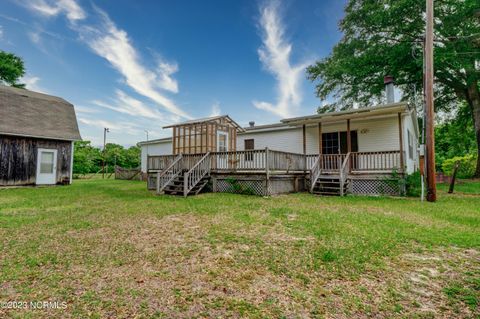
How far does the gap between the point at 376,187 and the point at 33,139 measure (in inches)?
Result: 767

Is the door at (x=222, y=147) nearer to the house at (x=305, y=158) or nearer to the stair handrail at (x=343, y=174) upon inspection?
the house at (x=305, y=158)

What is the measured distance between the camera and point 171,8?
14.5 m

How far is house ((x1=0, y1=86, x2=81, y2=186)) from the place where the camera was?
13.6 meters

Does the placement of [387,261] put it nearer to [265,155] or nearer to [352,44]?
[265,155]

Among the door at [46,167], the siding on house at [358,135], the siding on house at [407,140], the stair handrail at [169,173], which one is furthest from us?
the door at [46,167]

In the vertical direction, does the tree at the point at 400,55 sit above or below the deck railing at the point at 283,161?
above

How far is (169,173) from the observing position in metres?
11.7

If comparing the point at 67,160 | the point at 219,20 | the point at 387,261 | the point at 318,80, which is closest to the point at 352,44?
the point at 318,80

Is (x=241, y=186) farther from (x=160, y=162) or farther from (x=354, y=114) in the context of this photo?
(x=354, y=114)

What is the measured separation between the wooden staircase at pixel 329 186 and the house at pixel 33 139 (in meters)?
16.1

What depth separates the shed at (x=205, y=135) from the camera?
492 inches

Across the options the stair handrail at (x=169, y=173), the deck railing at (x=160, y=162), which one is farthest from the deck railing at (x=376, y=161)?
the deck railing at (x=160, y=162)

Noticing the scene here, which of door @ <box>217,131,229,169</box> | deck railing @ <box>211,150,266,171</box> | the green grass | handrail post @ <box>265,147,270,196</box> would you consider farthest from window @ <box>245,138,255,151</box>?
the green grass

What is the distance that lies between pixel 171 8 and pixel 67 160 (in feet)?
39.8
